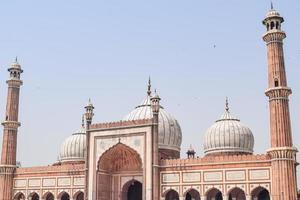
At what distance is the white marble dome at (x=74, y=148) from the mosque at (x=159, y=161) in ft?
0.21

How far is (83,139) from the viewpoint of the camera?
2967 cm

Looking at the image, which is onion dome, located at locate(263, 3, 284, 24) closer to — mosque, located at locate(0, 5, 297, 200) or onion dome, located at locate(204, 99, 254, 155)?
mosque, located at locate(0, 5, 297, 200)

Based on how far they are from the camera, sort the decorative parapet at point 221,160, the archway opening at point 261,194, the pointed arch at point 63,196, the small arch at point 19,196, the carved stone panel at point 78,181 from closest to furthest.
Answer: the decorative parapet at point 221,160, the archway opening at point 261,194, the carved stone panel at point 78,181, the pointed arch at point 63,196, the small arch at point 19,196

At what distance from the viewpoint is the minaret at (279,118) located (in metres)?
19.7

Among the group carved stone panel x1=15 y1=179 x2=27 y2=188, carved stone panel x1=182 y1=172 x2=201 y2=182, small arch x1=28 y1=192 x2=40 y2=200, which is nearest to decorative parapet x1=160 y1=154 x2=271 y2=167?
carved stone panel x1=182 y1=172 x2=201 y2=182

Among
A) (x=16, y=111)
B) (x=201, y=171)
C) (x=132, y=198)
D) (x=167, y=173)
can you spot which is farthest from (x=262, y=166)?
(x=16, y=111)

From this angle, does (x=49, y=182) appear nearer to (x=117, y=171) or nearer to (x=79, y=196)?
(x=79, y=196)

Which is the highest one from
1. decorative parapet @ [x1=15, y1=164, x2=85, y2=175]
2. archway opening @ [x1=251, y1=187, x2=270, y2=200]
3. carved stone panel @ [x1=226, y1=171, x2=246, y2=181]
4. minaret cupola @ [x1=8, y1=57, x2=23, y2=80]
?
minaret cupola @ [x1=8, y1=57, x2=23, y2=80]

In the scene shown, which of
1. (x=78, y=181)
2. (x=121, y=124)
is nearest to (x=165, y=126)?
(x=121, y=124)

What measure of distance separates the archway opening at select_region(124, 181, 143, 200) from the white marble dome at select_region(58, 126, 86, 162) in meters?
5.23

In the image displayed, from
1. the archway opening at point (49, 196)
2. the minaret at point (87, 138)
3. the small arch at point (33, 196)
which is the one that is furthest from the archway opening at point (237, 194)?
the small arch at point (33, 196)

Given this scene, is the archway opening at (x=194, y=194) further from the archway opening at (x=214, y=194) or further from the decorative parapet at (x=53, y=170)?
the decorative parapet at (x=53, y=170)

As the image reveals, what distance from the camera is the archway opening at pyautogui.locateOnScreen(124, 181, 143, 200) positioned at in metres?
25.2

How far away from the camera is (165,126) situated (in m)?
26.4
